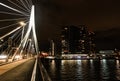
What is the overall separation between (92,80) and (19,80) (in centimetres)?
1882

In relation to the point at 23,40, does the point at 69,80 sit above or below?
below

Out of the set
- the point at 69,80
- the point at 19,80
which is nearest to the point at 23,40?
the point at 69,80

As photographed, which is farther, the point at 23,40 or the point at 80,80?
the point at 23,40

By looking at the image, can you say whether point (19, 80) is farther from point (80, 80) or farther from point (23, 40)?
point (23, 40)

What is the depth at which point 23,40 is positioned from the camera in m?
64.4

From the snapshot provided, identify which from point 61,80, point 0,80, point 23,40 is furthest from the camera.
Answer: point 23,40

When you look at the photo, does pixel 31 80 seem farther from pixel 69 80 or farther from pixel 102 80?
pixel 102 80

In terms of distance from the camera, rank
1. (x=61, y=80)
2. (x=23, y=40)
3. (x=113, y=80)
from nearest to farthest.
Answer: (x=61, y=80) < (x=113, y=80) < (x=23, y=40)

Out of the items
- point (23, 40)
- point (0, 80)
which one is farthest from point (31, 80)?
point (23, 40)

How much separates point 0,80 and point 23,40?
143 ft

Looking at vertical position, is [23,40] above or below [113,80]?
above

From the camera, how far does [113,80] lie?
39.8 m

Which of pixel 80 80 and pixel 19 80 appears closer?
pixel 19 80

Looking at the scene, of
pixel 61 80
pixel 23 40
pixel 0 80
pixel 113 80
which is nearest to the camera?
pixel 0 80
